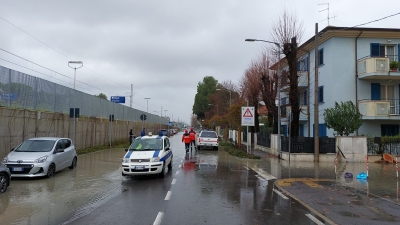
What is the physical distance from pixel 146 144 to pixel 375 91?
20613mm

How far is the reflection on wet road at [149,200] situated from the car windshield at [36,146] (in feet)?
4.62

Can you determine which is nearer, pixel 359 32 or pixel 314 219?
pixel 314 219

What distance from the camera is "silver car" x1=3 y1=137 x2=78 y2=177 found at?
498 inches

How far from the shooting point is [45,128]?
21.0m

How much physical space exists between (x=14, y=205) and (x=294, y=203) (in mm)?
7269

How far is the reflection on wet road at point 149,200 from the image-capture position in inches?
292

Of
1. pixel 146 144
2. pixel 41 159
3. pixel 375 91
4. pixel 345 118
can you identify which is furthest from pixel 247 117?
pixel 41 159

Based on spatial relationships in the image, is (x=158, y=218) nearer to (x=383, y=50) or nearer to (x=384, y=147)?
(x=384, y=147)

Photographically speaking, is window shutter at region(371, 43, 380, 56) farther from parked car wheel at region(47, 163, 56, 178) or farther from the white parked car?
parked car wheel at region(47, 163, 56, 178)

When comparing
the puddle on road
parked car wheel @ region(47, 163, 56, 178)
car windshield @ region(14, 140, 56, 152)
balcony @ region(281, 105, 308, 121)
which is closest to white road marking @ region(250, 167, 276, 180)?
the puddle on road

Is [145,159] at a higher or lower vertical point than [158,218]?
higher

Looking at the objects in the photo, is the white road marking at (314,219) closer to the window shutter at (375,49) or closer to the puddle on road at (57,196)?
the puddle on road at (57,196)

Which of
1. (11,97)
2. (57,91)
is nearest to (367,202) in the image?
(11,97)

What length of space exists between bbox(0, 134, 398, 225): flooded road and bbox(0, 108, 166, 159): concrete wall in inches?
162
